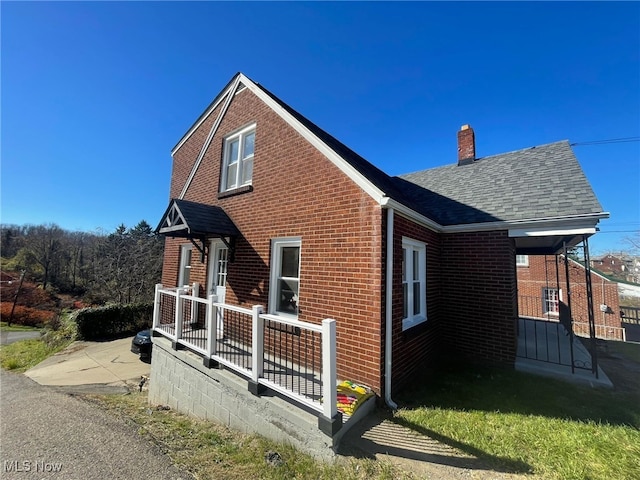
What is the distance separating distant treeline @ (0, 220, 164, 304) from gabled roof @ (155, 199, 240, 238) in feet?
40.9

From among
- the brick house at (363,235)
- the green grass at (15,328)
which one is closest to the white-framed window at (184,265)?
the brick house at (363,235)

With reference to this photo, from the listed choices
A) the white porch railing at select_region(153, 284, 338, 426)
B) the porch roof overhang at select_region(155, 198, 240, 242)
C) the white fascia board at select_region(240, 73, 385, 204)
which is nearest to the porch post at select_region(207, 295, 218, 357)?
the white porch railing at select_region(153, 284, 338, 426)

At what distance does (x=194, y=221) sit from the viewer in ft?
21.6

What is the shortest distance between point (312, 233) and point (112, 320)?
16773mm

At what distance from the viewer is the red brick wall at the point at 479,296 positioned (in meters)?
6.25

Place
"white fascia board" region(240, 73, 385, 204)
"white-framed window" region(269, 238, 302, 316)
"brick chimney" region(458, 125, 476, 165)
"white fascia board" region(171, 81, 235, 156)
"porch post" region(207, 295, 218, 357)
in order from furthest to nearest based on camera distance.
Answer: "brick chimney" region(458, 125, 476, 165)
"white fascia board" region(171, 81, 235, 156)
"white-framed window" region(269, 238, 302, 316)
"porch post" region(207, 295, 218, 357)
"white fascia board" region(240, 73, 385, 204)

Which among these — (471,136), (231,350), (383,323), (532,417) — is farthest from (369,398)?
(471,136)

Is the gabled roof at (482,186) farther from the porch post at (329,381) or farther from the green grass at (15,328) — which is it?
the green grass at (15,328)

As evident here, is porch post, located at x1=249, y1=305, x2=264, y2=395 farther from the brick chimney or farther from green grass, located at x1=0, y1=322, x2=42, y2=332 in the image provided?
green grass, located at x1=0, y1=322, x2=42, y2=332

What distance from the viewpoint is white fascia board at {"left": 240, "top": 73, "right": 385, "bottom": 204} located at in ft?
15.6

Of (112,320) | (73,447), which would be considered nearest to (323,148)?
(73,447)

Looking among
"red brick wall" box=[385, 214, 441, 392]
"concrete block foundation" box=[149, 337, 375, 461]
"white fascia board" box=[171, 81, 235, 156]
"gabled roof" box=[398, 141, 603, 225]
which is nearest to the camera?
"concrete block foundation" box=[149, 337, 375, 461]

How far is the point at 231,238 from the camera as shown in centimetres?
725

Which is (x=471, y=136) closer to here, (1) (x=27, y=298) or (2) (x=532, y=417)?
(2) (x=532, y=417)
